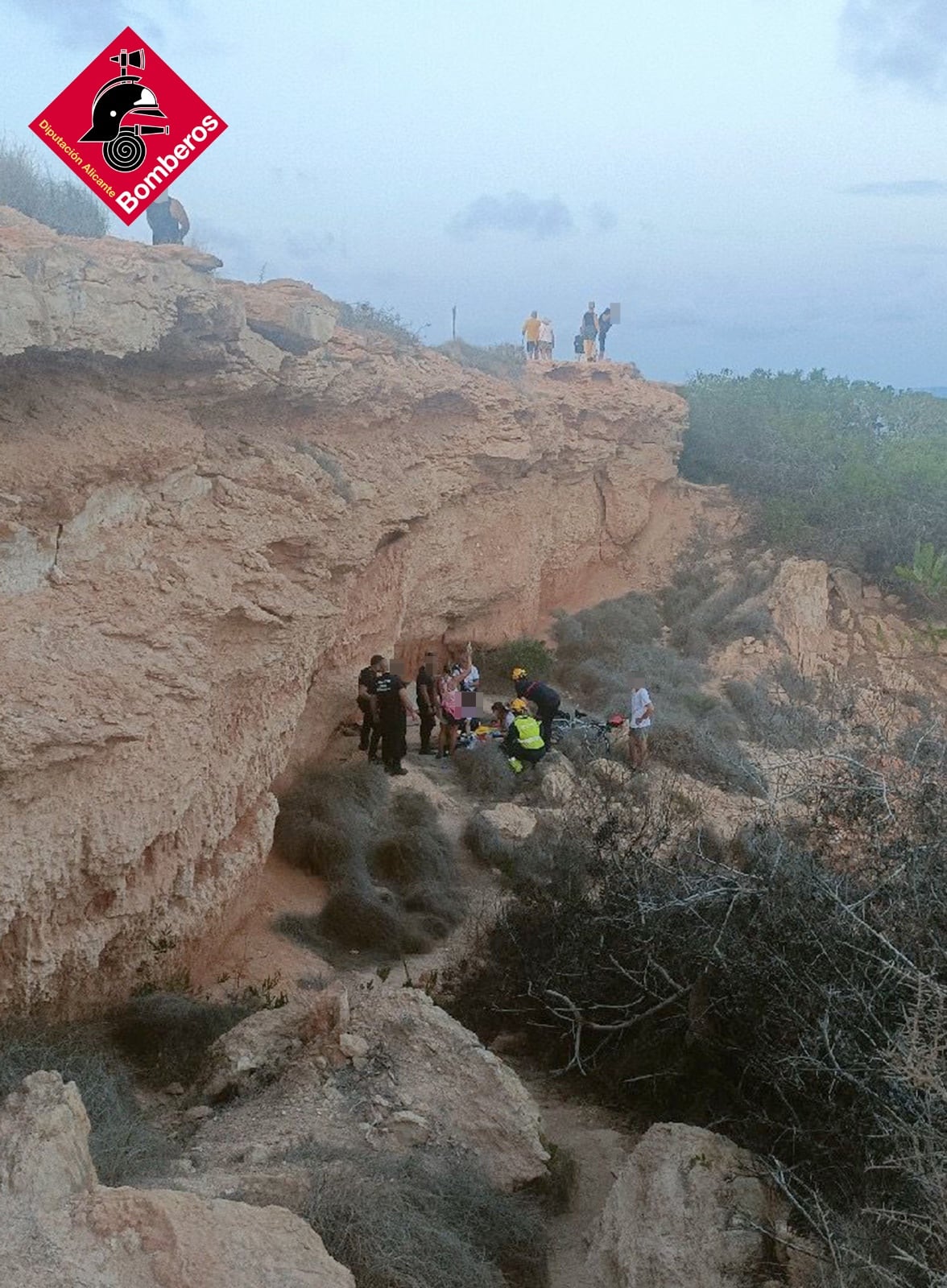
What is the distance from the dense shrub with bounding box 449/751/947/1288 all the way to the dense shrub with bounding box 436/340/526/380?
7.97 meters

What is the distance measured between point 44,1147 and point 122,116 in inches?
247

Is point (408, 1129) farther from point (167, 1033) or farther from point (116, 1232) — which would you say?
point (116, 1232)

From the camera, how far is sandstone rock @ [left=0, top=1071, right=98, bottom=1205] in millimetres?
3057

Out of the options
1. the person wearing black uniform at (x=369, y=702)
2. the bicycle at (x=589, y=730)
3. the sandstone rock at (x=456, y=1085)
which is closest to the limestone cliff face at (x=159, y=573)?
the person wearing black uniform at (x=369, y=702)

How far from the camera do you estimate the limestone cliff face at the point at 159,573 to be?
17.8 ft

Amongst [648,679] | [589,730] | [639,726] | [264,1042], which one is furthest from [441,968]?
[648,679]

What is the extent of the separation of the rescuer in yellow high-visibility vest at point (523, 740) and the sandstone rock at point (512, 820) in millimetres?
655

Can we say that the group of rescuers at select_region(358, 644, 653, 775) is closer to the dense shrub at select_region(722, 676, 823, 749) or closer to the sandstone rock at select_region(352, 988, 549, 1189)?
the dense shrub at select_region(722, 676, 823, 749)

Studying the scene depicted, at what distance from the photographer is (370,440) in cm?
967

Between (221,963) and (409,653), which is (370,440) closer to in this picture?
(409,653)

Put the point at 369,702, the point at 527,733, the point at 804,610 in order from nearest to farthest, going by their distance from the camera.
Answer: the point at 369,702, the point at 527,733, the point at 804,610

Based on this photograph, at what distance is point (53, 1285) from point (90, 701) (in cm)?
324

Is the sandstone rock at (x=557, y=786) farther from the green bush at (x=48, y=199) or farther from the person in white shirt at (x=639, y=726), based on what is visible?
the green bush at (x=48, y=199)

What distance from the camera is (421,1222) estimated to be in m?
3.87
